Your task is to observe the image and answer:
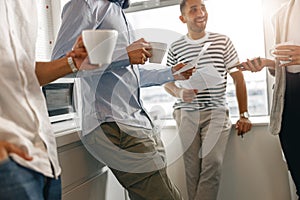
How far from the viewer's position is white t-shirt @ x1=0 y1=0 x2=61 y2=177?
2.55 ft

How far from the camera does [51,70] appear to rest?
38.1 inches

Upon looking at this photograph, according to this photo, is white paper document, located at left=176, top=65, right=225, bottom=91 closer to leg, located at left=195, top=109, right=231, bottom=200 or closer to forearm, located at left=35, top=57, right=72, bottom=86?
leg, located at left=195, top=109, right=231, bottom=200

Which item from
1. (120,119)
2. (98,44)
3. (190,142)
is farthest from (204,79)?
(98,44)

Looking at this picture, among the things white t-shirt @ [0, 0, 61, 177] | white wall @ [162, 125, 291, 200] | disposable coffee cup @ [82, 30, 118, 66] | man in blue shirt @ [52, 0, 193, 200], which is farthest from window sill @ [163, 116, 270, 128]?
white t-shirt @ [0, 0, 61, 177]

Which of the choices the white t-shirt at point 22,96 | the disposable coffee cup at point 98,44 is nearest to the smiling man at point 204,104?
the disposable coffee cup at point 98,44

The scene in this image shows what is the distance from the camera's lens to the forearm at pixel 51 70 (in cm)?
96

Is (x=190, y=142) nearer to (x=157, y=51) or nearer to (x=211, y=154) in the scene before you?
(x=211, y=154)

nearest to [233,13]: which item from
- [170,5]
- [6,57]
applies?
[170,5]

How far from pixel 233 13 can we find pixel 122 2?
1012 mm

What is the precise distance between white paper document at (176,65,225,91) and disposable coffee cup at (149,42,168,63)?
11.6 inches

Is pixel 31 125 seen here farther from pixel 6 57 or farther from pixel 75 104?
pixel 75 104

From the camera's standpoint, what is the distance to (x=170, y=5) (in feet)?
7.62

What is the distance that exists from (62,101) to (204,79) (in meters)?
0.76

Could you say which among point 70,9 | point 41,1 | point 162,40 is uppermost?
point 41,1
